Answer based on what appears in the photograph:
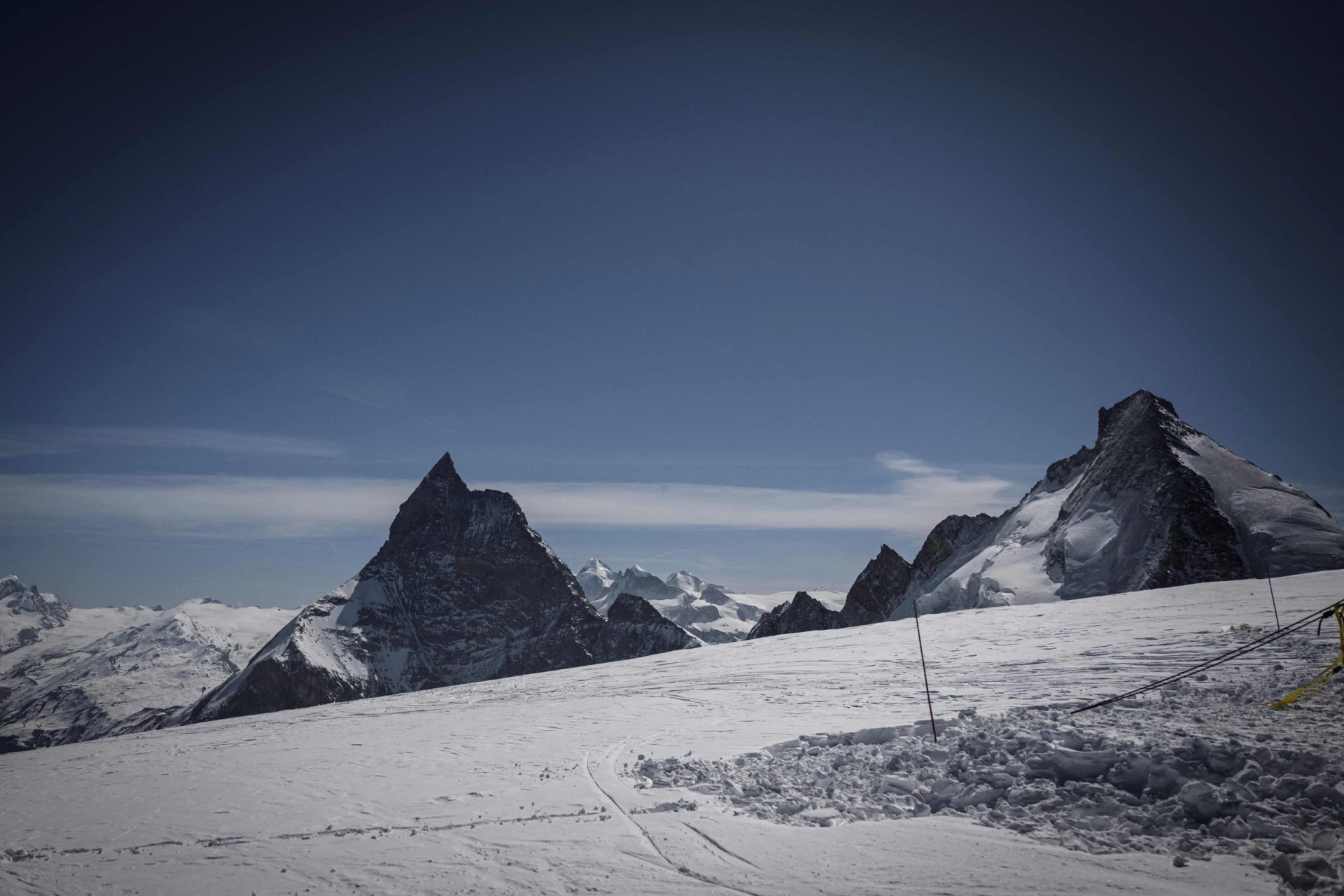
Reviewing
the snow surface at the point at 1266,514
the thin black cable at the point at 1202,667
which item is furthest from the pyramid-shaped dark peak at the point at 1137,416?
the thin black cable at the point at 1202,667

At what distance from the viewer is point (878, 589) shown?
295ft

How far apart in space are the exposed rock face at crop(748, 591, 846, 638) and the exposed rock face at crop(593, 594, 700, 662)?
87.7 meters

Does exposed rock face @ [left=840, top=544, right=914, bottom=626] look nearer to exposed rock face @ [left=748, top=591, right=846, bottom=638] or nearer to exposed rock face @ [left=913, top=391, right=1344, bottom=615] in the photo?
exposed rock face @ [left=748, top=591, right=846, bottom=638]

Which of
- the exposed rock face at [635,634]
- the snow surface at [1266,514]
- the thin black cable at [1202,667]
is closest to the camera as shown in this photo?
the thin black cable at [1202,667]

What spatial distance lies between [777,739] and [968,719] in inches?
118

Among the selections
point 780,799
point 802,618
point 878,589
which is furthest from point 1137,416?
point 780,799

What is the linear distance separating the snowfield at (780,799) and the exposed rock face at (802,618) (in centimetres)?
7899

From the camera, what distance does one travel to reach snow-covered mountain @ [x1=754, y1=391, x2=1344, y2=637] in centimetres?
3700

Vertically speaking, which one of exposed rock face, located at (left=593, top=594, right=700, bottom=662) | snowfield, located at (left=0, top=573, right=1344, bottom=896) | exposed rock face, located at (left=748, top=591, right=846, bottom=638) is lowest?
exposed rock face, located at (left=593, top=594, right=700, bottom=662)

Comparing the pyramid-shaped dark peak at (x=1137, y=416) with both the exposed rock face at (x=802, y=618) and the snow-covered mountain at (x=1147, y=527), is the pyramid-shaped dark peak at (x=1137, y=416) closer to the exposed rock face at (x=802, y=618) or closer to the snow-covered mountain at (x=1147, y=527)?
the snow-covered mountain at (x=1147, y=527)

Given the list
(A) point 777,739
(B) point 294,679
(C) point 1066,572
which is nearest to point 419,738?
(A) point 777,739

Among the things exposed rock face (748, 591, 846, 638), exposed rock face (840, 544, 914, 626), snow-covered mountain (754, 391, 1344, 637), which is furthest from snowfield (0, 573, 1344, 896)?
exposed rock face (748, 591, 846, 638)

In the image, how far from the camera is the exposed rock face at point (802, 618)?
298 ft

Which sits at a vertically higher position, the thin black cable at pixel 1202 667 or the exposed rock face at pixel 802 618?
the thin black cable at pixel 1202 667
